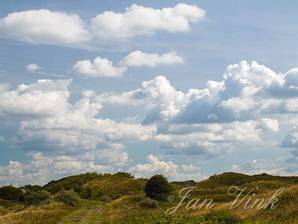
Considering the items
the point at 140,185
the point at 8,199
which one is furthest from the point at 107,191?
the point at 8,199

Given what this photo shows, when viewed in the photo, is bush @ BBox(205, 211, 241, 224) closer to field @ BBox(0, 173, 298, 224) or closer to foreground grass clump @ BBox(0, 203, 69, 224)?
field @ BBox(0, 173, 298, 224)

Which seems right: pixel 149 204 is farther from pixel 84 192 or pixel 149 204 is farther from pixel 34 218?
pixel 84 192

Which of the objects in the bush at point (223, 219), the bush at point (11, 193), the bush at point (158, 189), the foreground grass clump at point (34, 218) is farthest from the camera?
the bush at point (11, 193)

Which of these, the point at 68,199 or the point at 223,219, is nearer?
the point at 223,219

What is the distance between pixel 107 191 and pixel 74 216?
44.5 meters

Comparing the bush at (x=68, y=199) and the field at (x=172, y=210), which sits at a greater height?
the bush at (x=68, y=199)

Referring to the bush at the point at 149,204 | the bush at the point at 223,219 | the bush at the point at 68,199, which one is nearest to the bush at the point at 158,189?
the bush at the point at 68,199

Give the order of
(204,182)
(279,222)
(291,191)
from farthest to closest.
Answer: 1. (204,182)
2. (291,191)
3. (279,222)

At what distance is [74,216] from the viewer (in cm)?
4072

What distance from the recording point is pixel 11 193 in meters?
84.8

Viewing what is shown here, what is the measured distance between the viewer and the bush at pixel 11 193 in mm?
83688

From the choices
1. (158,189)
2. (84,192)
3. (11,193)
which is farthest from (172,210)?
(11,193)

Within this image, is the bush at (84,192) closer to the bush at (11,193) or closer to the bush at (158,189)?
the bush at (11,193)

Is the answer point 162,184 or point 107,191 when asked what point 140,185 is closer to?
point 107,191
